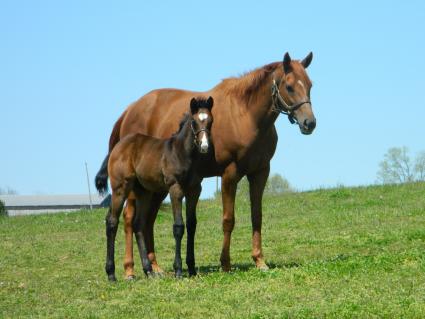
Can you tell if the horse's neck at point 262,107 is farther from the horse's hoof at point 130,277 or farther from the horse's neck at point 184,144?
the horse's hoof at point 130,277

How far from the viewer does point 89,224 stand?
24547 mm

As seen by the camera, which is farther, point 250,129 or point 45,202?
point 45,202

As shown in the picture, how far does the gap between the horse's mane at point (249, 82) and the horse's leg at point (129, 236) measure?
7.94 ft

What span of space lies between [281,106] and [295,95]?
1.14ft

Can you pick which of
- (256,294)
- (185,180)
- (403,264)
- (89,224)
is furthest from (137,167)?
(89,224)

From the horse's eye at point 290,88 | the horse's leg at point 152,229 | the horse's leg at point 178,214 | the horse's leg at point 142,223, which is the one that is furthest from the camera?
the horse's leg at point 152,229

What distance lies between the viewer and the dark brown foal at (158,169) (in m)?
12.3

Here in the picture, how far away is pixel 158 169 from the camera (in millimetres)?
12711

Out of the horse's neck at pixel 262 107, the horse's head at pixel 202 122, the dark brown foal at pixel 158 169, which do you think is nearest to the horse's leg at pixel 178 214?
the dark brown foal at pixel 158 169

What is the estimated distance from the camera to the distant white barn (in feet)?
261

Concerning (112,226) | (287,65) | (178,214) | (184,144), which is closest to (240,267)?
(178,214)

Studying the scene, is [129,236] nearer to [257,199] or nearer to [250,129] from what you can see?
[257,199]

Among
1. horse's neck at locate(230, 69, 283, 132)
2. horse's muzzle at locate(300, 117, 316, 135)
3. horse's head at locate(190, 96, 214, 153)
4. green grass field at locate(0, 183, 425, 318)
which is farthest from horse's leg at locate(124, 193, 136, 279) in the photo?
horse's muzzle at locate(300, 117, 316, 135)

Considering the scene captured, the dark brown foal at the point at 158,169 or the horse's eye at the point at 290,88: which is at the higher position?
the horse's eye at the point at 290,88
